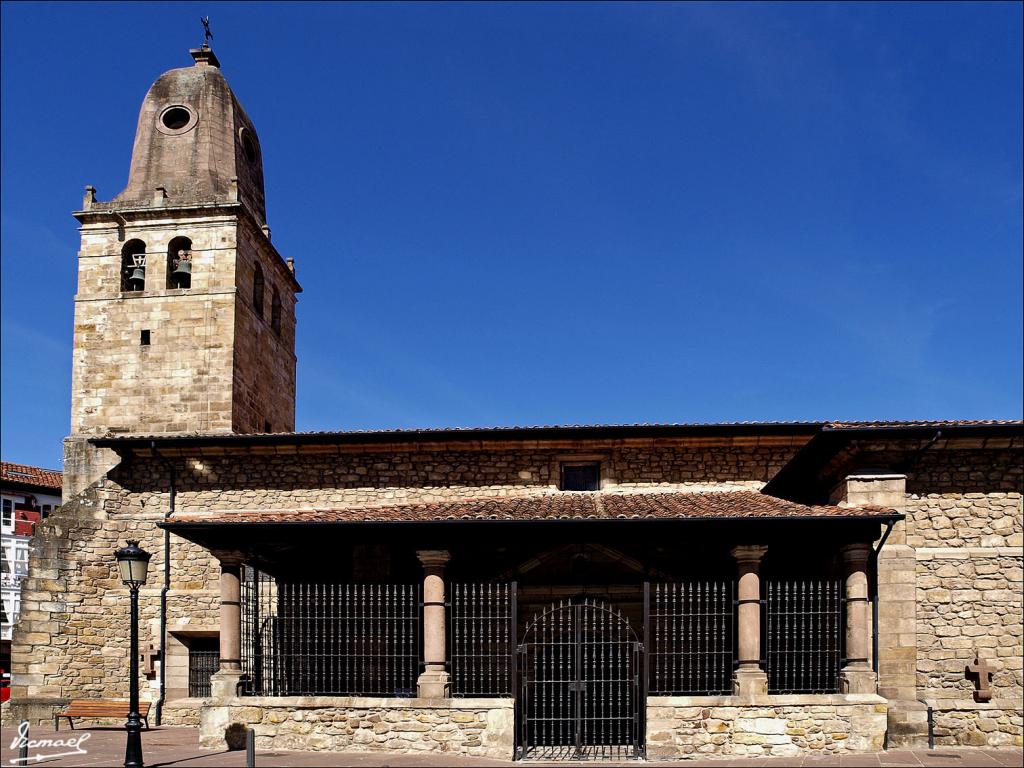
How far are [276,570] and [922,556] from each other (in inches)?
394

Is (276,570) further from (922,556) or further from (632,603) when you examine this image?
(922,556)

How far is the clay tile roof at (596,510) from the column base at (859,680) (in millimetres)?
2055

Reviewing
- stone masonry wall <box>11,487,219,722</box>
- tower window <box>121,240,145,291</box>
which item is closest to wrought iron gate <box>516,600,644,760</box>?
stone masonry wall <box>11,487,219,722</box>

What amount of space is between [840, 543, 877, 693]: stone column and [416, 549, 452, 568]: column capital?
18.0 ft

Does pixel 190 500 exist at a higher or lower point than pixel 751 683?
higher

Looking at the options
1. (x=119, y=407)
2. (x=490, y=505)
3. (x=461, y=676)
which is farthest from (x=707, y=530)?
(x=119, y=407)

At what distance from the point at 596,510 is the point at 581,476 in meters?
3.45

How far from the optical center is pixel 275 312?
26.3m

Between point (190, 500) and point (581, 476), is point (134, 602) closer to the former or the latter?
point (190, 500)

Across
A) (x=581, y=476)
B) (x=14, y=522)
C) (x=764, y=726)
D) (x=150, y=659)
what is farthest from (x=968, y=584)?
(x=14, y=522)

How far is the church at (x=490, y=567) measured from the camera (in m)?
13.7

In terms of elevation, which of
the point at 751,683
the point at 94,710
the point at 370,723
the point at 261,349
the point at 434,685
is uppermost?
the point at 261,349

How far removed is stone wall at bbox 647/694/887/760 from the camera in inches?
513

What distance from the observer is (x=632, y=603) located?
16.4 m
